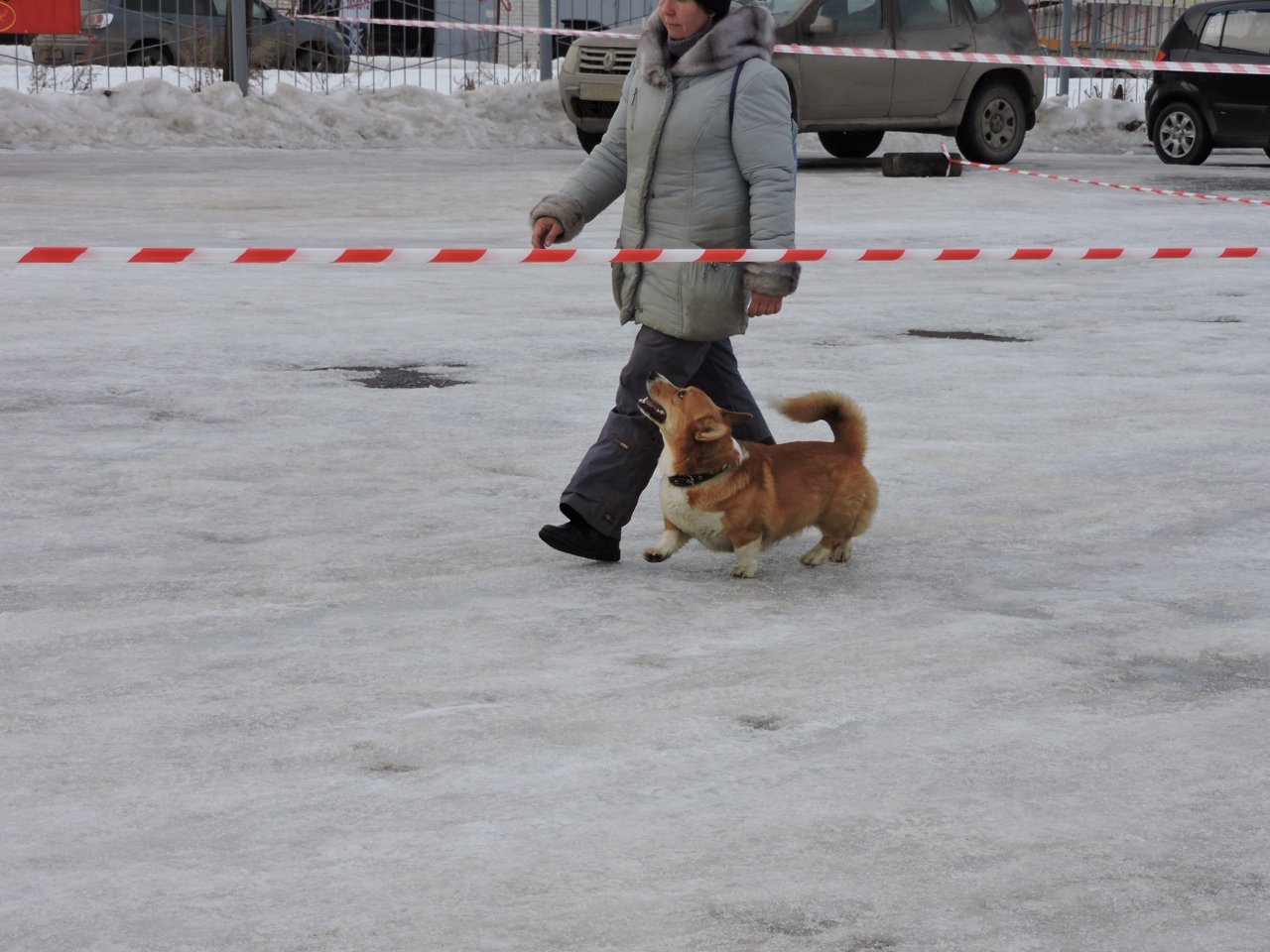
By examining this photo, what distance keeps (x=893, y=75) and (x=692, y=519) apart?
1358 cm

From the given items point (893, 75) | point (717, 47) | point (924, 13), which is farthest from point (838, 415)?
point (924, 13)

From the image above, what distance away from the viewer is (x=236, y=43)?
68.0 ft

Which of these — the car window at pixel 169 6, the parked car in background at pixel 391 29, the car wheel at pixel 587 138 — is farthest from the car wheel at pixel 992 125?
the car window at pixel 169 6

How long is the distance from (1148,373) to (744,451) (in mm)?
3719

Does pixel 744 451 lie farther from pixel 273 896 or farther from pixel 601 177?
pixel 273 896

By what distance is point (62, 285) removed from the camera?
9727mm

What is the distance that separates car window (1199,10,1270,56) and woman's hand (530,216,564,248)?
614 inches

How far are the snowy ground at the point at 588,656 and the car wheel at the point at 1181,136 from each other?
10.7 meters

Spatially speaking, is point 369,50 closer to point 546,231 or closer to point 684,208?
point 546,231

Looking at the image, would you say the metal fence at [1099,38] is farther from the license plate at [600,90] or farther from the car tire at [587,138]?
the license plate at [600,90]

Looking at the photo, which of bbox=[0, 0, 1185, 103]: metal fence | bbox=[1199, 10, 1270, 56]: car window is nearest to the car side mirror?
bbox=[1199, 10, 1270, 56]: car window

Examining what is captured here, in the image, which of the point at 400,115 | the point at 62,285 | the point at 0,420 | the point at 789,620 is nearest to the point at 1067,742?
the point at 789,620

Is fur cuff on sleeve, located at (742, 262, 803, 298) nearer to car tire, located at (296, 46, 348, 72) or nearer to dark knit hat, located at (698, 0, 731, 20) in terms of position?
dark knit hat, located at (698, 0, 731, 20)

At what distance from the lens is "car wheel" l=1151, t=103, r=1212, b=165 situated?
18891 millimetres
